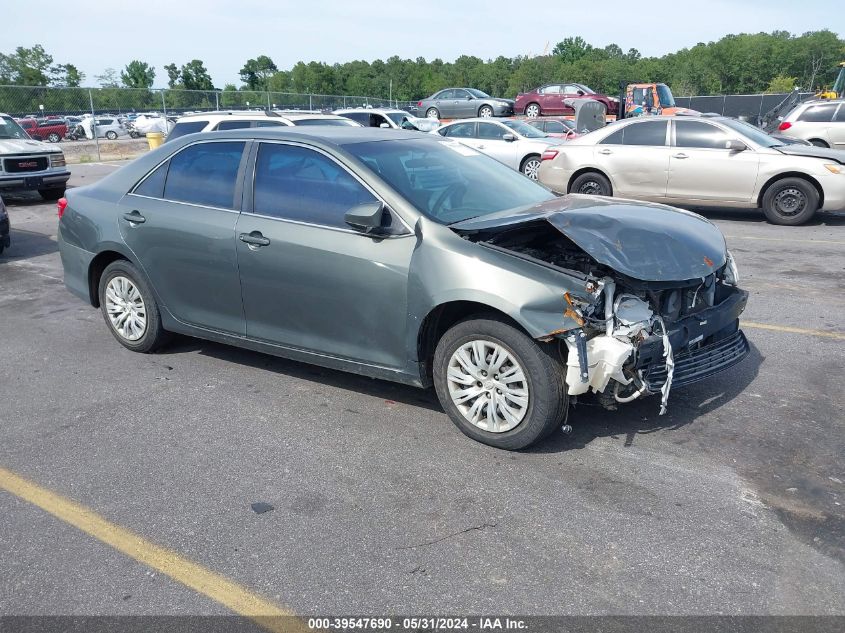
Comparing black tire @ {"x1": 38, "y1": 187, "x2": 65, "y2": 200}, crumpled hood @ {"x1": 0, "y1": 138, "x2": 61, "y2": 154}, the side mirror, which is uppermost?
crumpled hood @ {"x1": 0, "y1": 138, "x2": 61, "y2": 154}

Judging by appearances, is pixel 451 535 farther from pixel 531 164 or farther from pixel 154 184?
pixel 531 164

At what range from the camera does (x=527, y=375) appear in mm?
3809

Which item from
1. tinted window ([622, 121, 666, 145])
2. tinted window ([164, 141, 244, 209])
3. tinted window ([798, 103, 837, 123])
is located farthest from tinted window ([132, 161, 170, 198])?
tinted window ([798, 103, 837, 123])

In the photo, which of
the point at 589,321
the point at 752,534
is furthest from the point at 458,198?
the point at 752,534

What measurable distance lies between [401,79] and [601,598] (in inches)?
3792

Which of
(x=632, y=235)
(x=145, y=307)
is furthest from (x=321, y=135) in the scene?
(x=632, y=235)

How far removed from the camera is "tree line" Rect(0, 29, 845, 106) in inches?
3401

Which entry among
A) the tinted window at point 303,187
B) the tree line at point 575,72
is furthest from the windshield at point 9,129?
the tree line at point 575,72

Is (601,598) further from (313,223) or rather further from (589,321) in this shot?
(313,223)

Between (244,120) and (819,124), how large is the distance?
13.5 m

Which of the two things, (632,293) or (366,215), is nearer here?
(632,293)

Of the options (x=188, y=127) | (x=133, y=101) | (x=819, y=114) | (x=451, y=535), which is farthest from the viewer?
(x=133, y=101)

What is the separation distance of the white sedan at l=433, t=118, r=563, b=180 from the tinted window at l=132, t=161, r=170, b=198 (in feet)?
34.0

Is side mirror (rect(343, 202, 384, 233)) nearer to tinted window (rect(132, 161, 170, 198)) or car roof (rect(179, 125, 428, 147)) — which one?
car roof (rect(179, 125, 428, 147))
